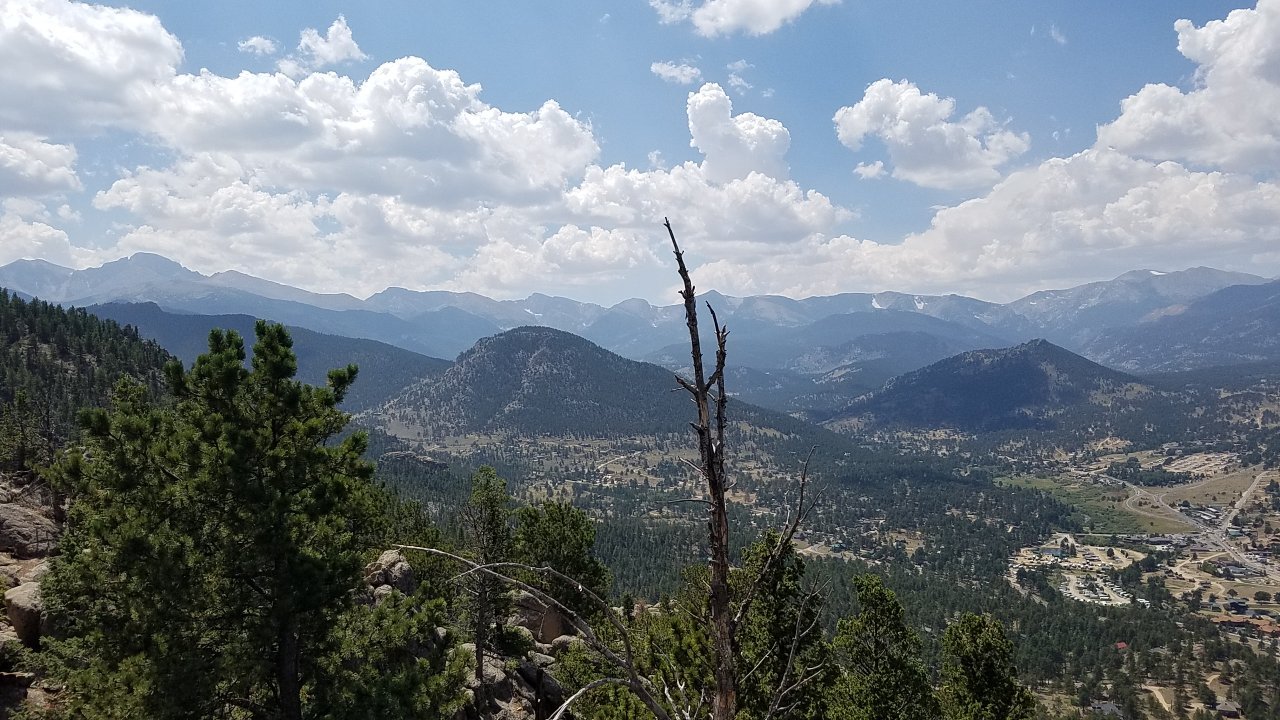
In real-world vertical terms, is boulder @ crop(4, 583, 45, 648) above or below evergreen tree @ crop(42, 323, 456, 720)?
below

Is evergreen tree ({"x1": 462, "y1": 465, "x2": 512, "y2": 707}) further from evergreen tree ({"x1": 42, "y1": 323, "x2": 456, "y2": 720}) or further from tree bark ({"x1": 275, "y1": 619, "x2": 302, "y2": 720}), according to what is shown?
tree bark ({"x1": 275, "y1": 619, "x2": 302, "y2": 720})

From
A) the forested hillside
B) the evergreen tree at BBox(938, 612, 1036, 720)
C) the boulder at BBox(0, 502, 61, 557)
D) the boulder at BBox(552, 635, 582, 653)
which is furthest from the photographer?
the forested hillside

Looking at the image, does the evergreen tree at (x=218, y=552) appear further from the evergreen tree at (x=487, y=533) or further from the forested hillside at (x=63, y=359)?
the forested hillside at (x=63, y=359)

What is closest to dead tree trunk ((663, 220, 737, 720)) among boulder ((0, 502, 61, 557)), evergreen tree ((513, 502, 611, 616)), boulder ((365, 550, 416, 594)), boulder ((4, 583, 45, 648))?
boulder ((4, 583, 45, 648))

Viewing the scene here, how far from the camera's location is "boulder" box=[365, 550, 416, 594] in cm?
2914

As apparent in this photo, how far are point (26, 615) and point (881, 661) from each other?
30.1 meters

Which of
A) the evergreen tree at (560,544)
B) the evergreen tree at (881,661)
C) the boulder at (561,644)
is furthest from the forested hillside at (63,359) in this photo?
the evergreen tree at (881,661)

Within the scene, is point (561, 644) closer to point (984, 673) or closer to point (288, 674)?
point (984, 673)

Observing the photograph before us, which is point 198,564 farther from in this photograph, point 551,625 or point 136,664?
point 551,625

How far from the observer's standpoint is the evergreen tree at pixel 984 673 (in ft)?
84.0

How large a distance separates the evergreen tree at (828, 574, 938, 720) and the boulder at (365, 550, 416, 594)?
1978 cm

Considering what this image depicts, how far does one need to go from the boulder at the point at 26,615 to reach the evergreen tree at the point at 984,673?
3216 centimetres

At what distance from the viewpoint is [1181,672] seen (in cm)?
12650

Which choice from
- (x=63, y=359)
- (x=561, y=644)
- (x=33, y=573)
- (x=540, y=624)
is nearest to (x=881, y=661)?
(x=561, y=644)
